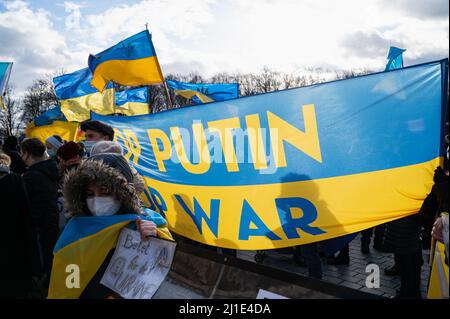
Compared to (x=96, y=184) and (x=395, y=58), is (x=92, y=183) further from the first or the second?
(x=395, y=58)

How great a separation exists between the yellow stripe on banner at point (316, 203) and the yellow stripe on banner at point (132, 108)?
8.36m

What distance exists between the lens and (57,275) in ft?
6.74

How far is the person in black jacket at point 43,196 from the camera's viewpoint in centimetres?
355

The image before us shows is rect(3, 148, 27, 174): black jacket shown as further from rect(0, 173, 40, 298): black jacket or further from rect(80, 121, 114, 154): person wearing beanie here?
rect(0, 173, 40, 298): black jacket

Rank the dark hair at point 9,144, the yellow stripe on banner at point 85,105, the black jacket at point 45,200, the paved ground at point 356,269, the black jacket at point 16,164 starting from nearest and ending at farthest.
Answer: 1. the black jacket at point 45,200
2. the paved ground at point 356,269
3. the black jacket at point 16,164
4. the dark hair at point 9,144
5. the yellow stripe on banner at point 85,105

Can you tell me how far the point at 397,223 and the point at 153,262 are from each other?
2.97 metres

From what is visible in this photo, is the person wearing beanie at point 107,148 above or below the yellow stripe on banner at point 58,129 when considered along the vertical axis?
below

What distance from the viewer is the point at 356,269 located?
16.9 ft

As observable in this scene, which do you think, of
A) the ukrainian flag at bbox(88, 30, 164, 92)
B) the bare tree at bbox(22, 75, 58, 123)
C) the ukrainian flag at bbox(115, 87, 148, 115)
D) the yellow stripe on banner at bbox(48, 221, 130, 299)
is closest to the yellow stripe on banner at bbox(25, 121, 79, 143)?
the ukrainian flag at bbox(115, 87, 148, 115)

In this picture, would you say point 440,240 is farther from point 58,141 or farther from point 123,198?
point 58,141

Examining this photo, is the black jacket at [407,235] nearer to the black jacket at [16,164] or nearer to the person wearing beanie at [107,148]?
the person wearing beanie at [107,148]

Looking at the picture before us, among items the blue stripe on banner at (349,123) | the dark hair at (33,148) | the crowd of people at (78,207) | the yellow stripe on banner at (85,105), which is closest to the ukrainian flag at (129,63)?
the crowd of people at (78,207)

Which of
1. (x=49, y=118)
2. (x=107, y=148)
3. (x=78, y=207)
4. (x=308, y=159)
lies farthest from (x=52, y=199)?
(x=49, y=118)

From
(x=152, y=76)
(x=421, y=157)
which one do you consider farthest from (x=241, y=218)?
(x=152, y=76)
